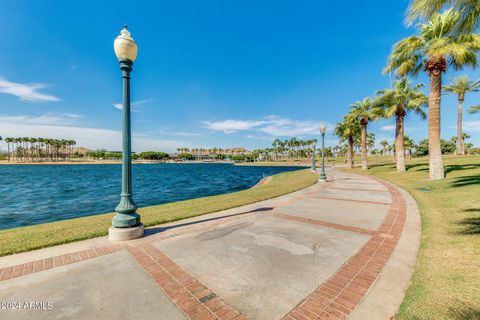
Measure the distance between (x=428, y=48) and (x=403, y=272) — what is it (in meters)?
18.5

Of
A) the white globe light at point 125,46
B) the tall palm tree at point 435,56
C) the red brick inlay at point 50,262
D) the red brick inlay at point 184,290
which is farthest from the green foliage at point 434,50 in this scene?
the red brick inlay at point 50,262

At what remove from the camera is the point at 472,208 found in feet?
22.3

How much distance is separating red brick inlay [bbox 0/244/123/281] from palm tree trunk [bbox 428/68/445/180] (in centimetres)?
1946

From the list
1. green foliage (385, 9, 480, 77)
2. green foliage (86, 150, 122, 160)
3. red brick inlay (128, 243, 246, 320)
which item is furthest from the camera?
green foliage (86, 150, 122, 160)

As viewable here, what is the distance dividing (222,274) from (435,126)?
18991mm

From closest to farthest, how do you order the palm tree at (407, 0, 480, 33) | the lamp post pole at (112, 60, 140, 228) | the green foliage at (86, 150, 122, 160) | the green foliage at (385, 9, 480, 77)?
the palm tree at (407, 0, 480, 33) < the lamp post pole at (112, 60, 140, 228) < the green foliage at (385, 9, 480, 77) < the green foliage at (86, 150, 122, 160)

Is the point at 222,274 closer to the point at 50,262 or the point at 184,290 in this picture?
the point at 184,290

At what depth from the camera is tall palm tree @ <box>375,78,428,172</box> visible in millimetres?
22531

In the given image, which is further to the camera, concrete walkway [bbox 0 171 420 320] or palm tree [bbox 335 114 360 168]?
palm tree [bbox 335 114 360 168]

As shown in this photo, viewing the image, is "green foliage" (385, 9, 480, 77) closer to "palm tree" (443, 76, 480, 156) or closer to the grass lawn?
the grass lawn

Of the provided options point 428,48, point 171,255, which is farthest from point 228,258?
point 428,48

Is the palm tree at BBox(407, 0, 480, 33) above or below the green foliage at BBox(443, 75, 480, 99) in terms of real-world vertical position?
below

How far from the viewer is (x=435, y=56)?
46.2 ft

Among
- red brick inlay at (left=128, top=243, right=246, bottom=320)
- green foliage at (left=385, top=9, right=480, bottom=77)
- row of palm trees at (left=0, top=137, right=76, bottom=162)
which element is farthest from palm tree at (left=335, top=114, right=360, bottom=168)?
row of palm trees at (left=0, top=137, right=76, bottom=162)
